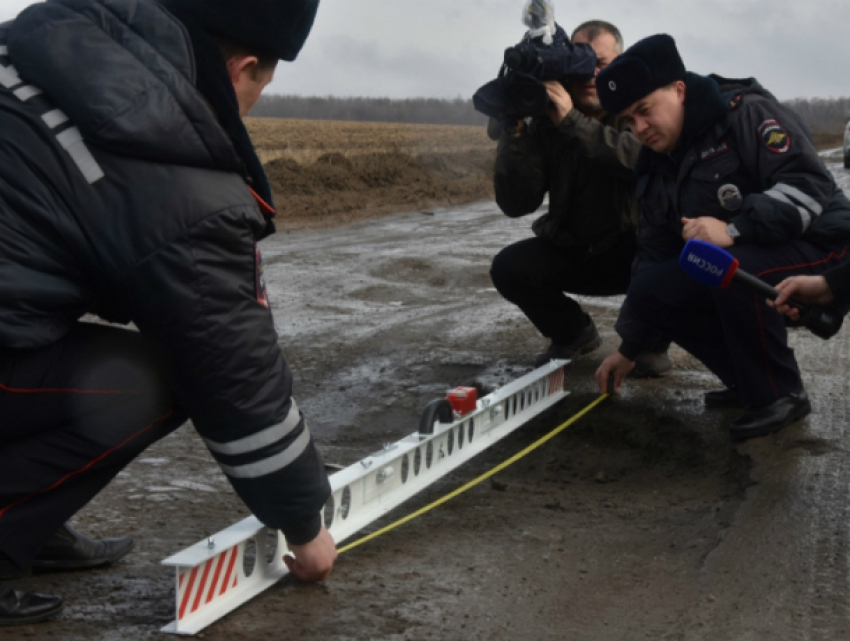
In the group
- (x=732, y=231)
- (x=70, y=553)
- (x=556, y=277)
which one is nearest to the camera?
(x=70, y=553)

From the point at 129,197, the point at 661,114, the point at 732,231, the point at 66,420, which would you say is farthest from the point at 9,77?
the point at 732,231

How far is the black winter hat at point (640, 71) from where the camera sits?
3.96m

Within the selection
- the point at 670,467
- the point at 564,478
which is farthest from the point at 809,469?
the point at 564,478

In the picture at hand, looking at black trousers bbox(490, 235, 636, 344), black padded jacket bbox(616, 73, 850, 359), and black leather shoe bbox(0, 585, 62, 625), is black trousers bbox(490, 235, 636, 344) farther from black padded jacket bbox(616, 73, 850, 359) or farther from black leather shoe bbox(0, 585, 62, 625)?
black leather shoe bbox(0, 585, 62, 625)

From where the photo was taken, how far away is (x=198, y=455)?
4207mm

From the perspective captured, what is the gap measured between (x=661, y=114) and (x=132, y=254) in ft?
8.55

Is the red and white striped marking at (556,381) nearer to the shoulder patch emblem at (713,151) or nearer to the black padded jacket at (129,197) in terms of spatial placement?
the shoulder patch emblem at (713,151)

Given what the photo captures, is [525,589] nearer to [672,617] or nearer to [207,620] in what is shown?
[672,617]

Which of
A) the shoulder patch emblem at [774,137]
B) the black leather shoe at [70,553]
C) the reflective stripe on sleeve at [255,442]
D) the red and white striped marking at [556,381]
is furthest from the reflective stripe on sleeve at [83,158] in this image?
the red and white striped marking at [556,381]

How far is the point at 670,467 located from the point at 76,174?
9.56ft

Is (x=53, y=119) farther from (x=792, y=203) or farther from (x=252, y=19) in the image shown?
(x=792, y=203)

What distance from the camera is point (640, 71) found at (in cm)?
396

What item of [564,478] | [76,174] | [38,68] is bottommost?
[564,478]

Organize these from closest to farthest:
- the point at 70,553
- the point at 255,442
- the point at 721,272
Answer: the point at 255,442, the point at 70,553, the point at 721,272
